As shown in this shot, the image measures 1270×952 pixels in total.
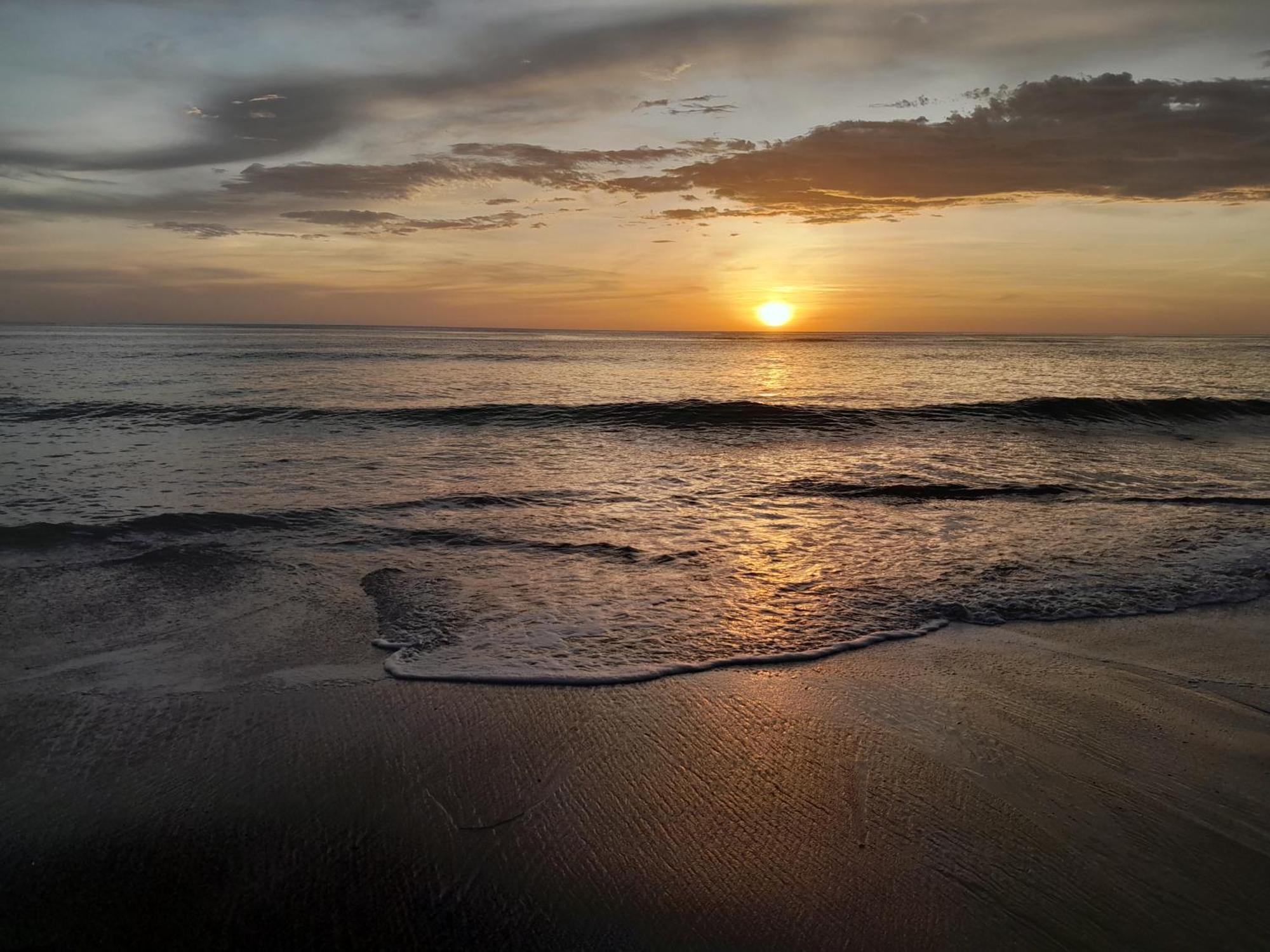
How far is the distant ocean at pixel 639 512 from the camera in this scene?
6051mm

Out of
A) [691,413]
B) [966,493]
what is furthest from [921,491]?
[691,413]

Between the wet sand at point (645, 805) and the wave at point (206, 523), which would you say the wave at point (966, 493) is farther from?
the wet sand at point (645, 805)

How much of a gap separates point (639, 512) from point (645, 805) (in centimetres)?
614

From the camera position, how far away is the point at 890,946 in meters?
2.71

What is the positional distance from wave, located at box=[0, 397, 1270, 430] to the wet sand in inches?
577

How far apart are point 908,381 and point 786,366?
11.9 m

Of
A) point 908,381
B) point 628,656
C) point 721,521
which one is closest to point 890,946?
point 628,656

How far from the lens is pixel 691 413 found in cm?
2156

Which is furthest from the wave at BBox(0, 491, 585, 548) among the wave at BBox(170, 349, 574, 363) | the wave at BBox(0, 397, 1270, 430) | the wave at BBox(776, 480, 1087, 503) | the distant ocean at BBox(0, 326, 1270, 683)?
the wave at BBox(170, 349, 574, 363)

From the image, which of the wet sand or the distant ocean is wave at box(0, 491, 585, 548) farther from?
the wet sand

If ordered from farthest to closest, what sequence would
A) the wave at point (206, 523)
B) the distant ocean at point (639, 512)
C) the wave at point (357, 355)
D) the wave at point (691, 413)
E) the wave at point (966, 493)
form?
the wave at point (357, 355) < the wave at point (691, 413) < the wave at point (966, 493) < the wave at point (206, 523) < the distant ocean at point (639, 512)

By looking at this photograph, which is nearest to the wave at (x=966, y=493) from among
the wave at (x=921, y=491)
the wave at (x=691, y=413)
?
the wave at (x=921, y=491)

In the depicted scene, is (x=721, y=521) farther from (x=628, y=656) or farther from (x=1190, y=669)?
(x=1190, y=669)

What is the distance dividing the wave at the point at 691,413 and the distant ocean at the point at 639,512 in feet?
0.42
